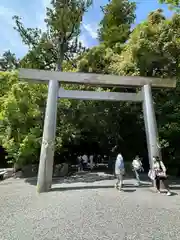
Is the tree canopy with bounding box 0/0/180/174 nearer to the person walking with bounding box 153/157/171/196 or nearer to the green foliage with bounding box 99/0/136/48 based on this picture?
the green foliage with bounding box 99/0/136/48

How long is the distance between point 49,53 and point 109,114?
31.5 feet

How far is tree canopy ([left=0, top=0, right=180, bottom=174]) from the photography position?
12281 mm

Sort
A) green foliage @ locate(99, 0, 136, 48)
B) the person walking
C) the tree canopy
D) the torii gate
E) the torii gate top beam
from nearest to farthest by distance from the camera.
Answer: the person walking < the torii gate < the torii gate top beam < the tree canopy < green foliage @ locate(99, 0, 136, 48)

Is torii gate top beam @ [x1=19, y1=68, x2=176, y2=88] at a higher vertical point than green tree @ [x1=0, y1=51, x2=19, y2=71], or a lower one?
lower

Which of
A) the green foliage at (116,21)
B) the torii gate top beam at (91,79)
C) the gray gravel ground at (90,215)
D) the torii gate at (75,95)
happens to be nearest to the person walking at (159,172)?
the gray gravel ground at (90,215)

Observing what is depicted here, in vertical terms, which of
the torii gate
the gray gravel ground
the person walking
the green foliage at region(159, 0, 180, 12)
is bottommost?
the gray gravel ground

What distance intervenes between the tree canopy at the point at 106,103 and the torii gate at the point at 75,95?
5.99ft

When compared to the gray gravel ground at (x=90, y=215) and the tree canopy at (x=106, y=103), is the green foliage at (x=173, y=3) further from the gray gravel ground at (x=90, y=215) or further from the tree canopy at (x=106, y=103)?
the gray gravel ground at (x=90, y=215)

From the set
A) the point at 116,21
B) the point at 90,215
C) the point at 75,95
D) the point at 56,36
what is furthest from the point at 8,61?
the point at 90,215

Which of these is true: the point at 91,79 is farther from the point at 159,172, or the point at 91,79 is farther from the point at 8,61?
the point at 8,61

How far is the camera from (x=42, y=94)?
50.4 feet

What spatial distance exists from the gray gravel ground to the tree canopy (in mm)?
5504

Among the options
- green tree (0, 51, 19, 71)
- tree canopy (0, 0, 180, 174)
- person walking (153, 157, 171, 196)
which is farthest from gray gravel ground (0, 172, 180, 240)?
green tree (0, 51, 19, 71)

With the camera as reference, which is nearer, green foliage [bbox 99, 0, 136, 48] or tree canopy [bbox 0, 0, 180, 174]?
tree canopy [bbox 0, 0, 180, 174]
